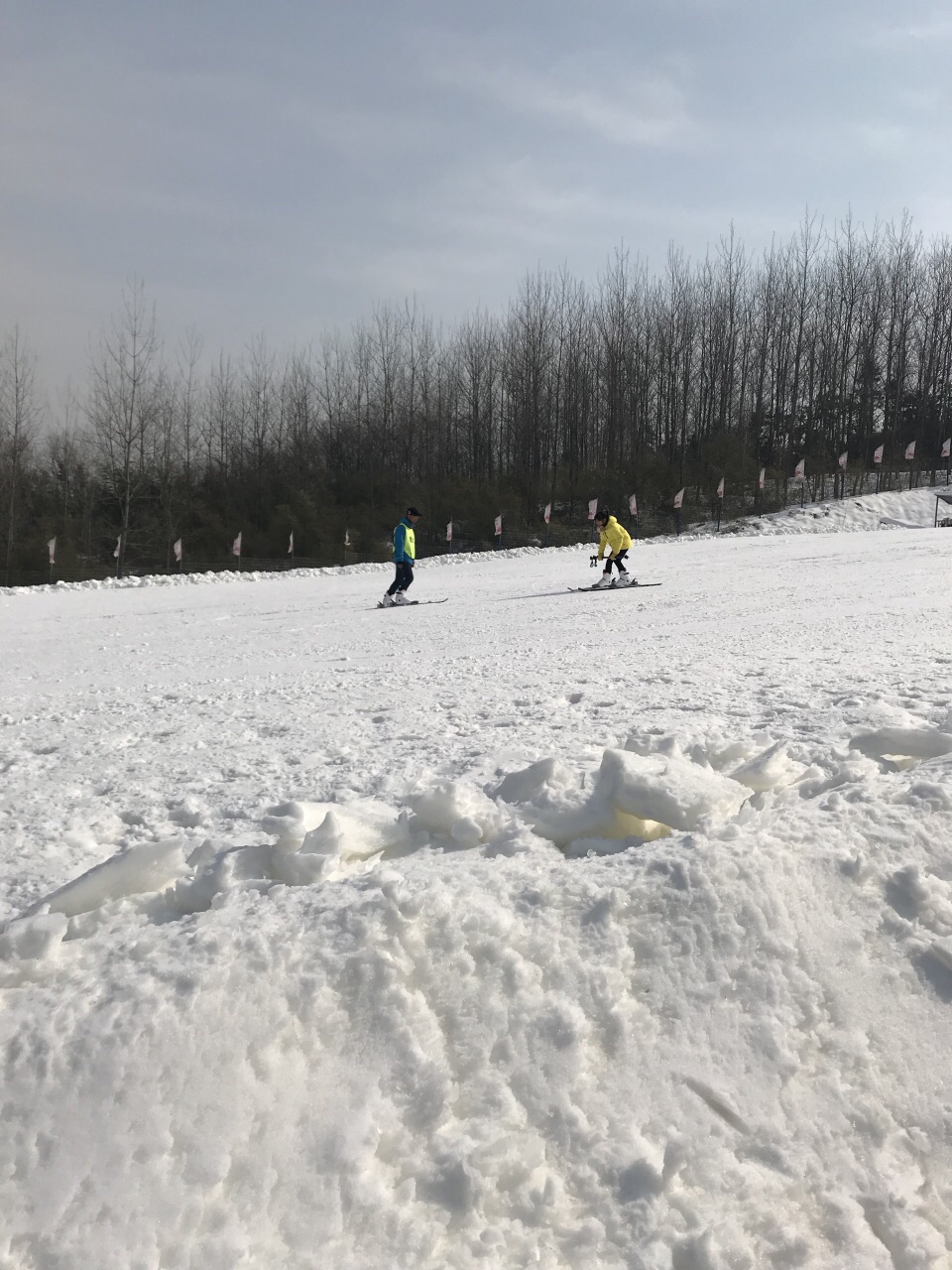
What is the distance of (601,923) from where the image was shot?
293cm

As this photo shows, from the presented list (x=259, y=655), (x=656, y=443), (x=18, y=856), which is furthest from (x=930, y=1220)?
(x=656, y=443)

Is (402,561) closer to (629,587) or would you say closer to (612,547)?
(612,547)

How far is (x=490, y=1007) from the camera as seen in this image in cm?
264

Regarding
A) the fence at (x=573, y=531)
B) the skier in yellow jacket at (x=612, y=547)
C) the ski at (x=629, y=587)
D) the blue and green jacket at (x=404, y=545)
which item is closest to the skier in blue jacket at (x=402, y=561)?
the blue and green jacket at (x=404, y=545)

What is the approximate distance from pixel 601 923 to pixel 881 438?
59.2m

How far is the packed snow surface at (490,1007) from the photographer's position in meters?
2.16

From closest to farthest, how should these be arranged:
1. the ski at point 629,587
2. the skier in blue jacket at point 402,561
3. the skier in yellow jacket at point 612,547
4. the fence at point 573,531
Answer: the skier in blue jacket at point 402,561
the ski at point 629,587
the skier in yellow jacket at point 612,547
the fence at point 573,531

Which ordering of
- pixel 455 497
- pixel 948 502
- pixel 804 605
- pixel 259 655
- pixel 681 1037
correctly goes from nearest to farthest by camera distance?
pixel 681 1037
pixel 259 655
pixel 804 605
pixel 948 502
pixel 455 497

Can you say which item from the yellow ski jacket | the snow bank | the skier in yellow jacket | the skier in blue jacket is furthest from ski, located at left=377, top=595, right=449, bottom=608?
the snow bank

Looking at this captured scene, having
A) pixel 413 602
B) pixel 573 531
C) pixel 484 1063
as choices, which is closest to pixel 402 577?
pixel 413 602

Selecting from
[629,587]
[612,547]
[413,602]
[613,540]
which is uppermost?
[613,540]

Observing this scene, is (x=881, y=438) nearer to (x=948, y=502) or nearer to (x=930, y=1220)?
(x=948, y=502)

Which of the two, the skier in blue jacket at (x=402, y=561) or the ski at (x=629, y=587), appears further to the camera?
the ski at (x=629, y=587)

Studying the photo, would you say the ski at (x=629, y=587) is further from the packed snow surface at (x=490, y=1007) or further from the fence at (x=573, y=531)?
the fence at (x=573, y=531)
